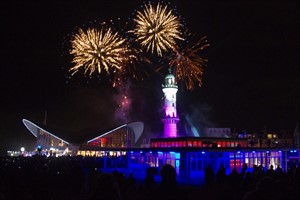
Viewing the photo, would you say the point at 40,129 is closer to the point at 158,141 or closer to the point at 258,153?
the point at 158,141

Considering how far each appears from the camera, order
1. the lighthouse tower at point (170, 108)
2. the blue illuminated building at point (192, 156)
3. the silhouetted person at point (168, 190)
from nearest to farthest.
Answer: the silhouetted person at point (168, 190), the blue illuminated building at point (192, 156), the lighthouse tower at point (170, 108)

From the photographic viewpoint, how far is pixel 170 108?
7550cm

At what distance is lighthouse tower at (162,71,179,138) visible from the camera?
245 feet

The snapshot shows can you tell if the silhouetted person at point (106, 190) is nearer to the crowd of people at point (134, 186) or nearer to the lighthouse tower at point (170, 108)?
the crowd of people at point (134, 186)

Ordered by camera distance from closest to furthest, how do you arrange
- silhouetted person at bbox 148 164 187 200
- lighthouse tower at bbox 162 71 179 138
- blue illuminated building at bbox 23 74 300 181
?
silhouetted person at bbox 148 164 187 200
blue illuminated building at bbox 23 74 300 181
lighthouse tower at bbox 162 71 179 138

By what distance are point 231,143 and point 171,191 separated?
52.8 meters

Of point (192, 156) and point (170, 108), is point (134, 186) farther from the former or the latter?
point (170, 108)

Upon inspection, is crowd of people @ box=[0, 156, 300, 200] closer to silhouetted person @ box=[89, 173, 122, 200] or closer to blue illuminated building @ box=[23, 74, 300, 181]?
silhouetted person @ box=[89, 173, 122, 200]

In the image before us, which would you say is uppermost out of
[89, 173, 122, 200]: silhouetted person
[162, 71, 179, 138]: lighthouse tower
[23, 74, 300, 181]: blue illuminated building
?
[162, 71, 179, 138]: lighthouse tower

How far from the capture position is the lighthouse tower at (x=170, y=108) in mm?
74688

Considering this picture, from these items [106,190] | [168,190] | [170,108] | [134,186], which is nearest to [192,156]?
[134,186]

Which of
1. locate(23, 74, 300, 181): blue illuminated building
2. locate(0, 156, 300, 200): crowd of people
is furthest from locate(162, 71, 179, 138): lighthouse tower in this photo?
locate(0, 156, 300, 200): crowd of people

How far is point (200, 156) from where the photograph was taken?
106 ft

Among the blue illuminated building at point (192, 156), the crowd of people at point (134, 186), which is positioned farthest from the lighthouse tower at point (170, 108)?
the crowd of people at point (134, 186)
